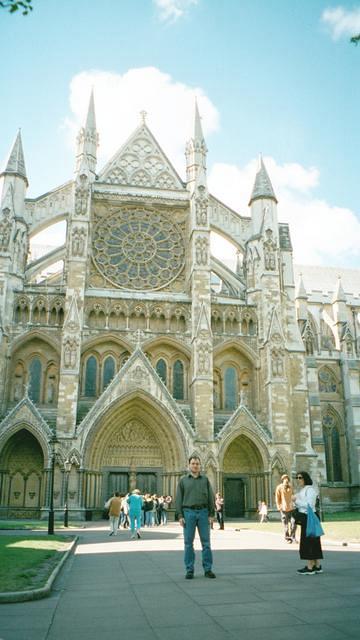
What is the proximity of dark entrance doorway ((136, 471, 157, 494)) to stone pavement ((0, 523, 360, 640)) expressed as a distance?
20324mm

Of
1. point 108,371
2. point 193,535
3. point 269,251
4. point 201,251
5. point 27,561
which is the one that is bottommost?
point 27,561

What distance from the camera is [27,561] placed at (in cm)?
1063

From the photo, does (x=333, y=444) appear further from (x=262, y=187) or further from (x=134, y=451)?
(x=262, y=187)

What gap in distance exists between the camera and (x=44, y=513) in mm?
29016

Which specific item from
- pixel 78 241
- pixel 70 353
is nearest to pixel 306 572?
pixel 70 353

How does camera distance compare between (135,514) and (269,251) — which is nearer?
(135,514)

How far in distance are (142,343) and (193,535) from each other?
23.5 m

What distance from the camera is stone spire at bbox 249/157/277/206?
1474 inches

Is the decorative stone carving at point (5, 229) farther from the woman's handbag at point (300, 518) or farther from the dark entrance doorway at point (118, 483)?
the woman's handbag at point (300, 518)

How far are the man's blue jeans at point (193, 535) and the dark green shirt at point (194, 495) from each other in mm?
104

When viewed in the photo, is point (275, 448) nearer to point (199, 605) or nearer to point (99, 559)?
point (99, 559)

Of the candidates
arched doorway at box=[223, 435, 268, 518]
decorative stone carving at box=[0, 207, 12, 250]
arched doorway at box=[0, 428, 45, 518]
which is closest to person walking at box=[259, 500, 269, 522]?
arched doorway at box=[223, 435, 268, 518]

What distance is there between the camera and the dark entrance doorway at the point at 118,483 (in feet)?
104

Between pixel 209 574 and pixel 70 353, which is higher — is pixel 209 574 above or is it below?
below
